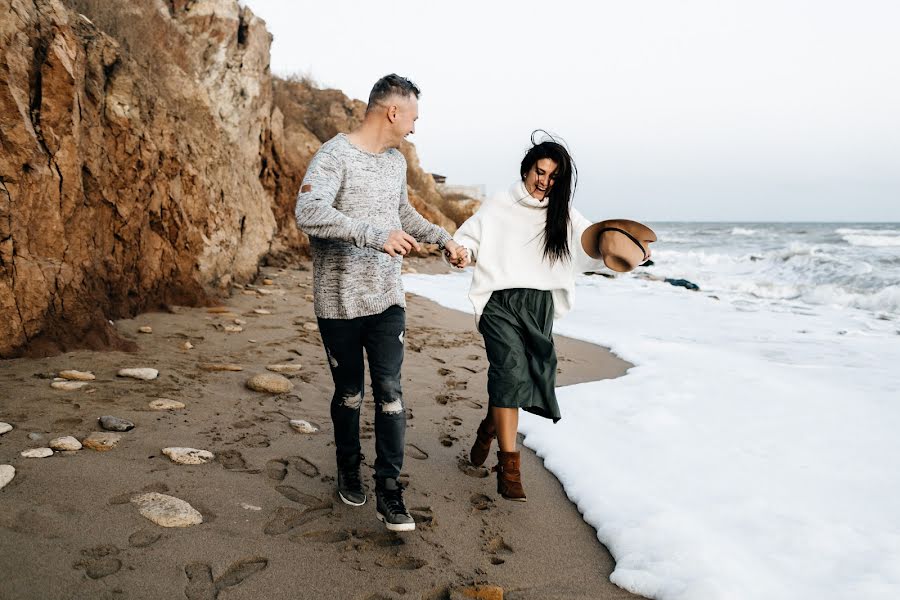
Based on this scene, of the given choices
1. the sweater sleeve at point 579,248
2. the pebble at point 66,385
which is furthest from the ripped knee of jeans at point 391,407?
the pebble at point 66,385

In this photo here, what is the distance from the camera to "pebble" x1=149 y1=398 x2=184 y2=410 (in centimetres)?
380

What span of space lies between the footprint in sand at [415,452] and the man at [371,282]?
78cm

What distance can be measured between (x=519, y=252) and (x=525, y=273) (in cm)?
12

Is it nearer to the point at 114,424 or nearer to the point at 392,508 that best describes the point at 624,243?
the point at 392,508

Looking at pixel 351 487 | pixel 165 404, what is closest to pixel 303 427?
pixel 165 404

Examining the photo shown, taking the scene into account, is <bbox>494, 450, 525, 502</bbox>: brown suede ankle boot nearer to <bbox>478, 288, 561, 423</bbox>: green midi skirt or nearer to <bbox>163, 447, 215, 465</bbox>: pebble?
<bbox>478, 288, 561, 423</bbox>: green midi skirt

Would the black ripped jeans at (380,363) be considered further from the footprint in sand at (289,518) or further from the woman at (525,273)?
the woman at (525,273)

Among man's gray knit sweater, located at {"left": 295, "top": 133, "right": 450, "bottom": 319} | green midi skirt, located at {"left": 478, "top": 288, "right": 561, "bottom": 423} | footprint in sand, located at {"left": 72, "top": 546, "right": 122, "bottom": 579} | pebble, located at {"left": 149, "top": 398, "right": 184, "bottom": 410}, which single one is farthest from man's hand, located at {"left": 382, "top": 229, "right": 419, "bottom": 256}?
pebble, located at {"left": 149, "top": 398, "right": 184, "bottom": 410}

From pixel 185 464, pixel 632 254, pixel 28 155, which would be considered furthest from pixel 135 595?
pixel 28 155

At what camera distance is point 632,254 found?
2.99 metres

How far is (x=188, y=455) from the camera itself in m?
3.16

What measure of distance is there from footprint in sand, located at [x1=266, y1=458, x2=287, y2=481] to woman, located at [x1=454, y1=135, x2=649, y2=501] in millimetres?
1151

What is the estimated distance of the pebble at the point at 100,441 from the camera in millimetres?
3105

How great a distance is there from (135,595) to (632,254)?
98.3 inches
